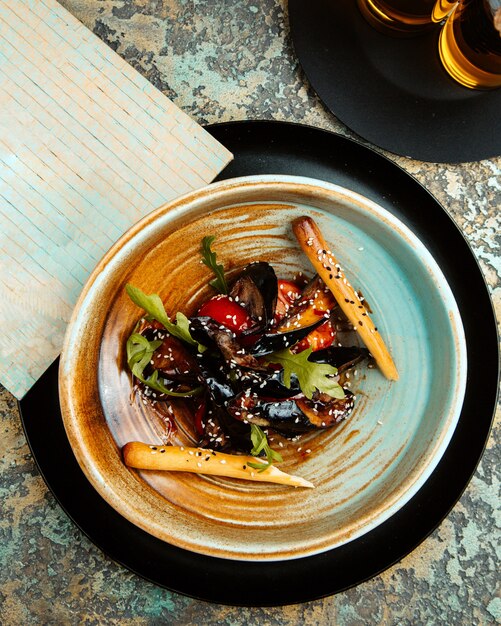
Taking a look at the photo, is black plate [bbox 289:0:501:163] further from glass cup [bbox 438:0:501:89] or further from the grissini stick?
the grissini stick

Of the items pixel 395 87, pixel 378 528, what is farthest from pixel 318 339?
pixel 395 87

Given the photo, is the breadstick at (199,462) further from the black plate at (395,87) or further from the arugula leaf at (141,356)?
the black plate at (395,87)

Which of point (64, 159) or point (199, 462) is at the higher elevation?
point (64, 159)

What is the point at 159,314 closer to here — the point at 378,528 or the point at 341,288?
the point at 341,288

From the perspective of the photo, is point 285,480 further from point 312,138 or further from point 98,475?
point 312,138

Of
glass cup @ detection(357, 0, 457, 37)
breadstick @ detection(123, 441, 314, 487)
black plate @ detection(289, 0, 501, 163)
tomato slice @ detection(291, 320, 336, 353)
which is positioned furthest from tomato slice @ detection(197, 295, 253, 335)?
glass cup @ detection(357, 0, 457, 37)

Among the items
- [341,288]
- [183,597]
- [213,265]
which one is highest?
[341,288]

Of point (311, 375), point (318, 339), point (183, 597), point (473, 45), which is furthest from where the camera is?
point (183, 597)
